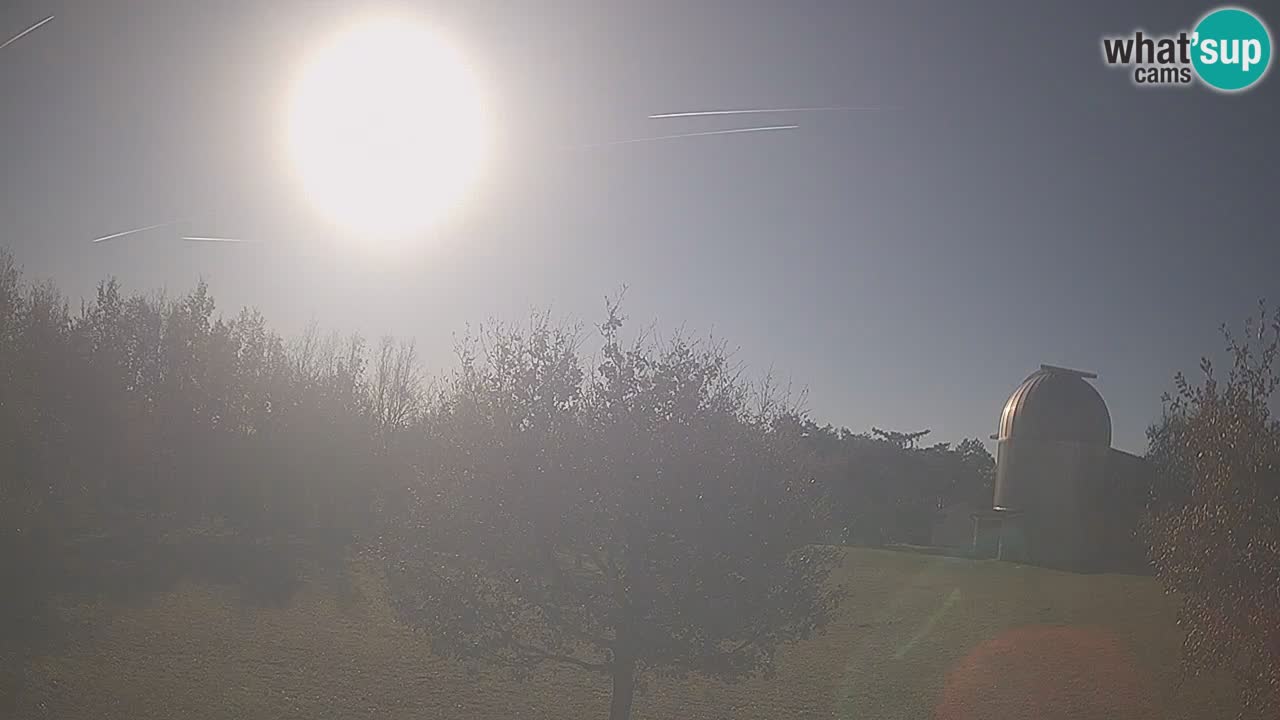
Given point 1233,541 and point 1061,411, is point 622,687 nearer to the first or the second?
point 1233,541

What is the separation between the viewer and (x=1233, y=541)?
9.66 m

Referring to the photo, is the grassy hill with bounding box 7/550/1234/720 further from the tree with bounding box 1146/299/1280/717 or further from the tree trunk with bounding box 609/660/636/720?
the tree with bounding box 1146/299/1280/717

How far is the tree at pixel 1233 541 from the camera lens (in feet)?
30.4

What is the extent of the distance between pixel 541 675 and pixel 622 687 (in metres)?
7.32

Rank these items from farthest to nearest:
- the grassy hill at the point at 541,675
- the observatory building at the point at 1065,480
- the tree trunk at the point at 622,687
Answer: the observatory building at the point at 1065,480 → the grassy hill at the point at 541,675 → the tree trunk at the point at 622,687

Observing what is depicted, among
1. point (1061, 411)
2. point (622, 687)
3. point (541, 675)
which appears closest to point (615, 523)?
point (622, 687)

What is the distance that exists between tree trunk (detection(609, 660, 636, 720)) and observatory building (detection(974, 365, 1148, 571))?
34.2 metres

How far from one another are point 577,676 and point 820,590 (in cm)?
912

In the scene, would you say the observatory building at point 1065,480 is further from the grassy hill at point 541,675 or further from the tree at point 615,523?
the tree at point 615,523

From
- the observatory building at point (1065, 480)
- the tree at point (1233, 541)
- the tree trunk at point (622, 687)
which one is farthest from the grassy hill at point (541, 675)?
the observatory building at point (1065, 480)

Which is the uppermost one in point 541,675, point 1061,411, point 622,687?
point 1061,411

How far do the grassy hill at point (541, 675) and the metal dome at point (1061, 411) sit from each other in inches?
689

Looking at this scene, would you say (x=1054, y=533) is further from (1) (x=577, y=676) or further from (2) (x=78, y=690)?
(2) (x=78, y=690)

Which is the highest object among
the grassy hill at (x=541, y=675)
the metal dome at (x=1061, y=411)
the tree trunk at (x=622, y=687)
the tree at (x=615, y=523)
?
the metal dome at (x=1061, y=411)
